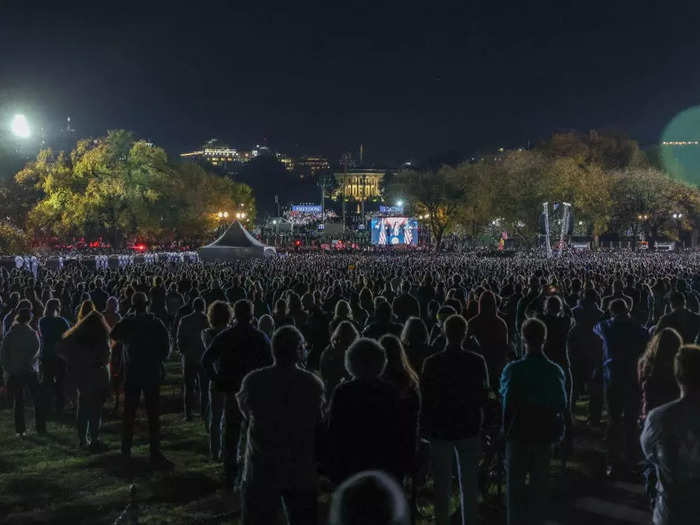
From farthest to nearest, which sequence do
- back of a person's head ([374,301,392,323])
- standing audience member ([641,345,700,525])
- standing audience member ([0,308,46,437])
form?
standing audience member ([0,308,46,437])
back of a person's head ([374,301,392,323])
standing audience member ([641,345,700,525])

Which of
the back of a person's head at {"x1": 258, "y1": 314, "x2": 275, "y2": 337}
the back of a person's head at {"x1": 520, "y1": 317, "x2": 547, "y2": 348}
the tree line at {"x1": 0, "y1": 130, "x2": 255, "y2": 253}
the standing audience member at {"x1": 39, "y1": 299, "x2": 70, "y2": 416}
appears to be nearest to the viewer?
the back of a person's head at {"x1": 520, "y1": 317, "x2": 547, "y2": 348}

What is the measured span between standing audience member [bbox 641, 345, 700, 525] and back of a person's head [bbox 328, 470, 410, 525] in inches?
103

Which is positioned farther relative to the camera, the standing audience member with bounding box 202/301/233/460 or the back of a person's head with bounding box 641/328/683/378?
the standing audience member with bounding box 202/301/233/460

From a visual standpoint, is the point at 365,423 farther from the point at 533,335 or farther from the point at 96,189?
the point at 96,189

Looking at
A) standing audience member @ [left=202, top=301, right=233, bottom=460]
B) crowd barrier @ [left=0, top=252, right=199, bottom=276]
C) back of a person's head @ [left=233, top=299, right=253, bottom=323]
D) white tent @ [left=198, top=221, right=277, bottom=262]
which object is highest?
white tent @ [left=198, top=221, right=277, bottom=262]

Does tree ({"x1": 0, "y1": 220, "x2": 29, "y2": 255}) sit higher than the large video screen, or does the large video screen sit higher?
the large video screen

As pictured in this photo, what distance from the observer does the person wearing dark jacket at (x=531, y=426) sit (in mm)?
5566

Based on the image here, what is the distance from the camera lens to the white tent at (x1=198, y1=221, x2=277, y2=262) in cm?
4491

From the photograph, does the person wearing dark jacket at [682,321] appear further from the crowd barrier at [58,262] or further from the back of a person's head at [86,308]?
the crowd barrier at [58,262]

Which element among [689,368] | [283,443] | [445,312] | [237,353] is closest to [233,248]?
[445,312]

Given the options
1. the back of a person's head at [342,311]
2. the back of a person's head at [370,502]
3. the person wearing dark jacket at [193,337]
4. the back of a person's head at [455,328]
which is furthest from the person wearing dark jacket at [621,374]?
the back of a person's head at [370,502]

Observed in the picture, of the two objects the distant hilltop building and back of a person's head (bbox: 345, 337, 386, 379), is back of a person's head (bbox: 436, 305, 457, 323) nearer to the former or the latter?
back of a person's head (bbox: 345, 337, 386, 379)

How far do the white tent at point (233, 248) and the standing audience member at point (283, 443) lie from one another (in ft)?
130

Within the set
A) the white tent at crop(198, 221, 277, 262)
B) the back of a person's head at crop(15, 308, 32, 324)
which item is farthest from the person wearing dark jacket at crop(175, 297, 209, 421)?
the white tent at crop(198, 221, 277, 262)
